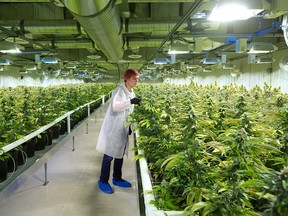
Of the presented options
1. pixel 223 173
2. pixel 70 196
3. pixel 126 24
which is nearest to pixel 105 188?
pixel 70 196

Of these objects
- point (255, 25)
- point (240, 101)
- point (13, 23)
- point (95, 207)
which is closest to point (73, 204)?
point (95, 207)

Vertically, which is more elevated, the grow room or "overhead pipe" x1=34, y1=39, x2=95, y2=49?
"overhead pipe" x1=34, y1=39, x2=95, y2=49

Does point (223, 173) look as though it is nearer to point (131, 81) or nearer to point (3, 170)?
point (131, 81)

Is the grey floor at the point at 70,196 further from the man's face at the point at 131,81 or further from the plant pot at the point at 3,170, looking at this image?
the man's face at the point at 131,81

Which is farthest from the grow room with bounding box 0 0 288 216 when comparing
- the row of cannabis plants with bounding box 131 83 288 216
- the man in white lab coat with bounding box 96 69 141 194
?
the man in white lab coat with bounding box 96 69 141 194

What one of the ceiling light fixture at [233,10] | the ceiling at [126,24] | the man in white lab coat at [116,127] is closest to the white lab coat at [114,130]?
the man in white lab coat at [116,127]

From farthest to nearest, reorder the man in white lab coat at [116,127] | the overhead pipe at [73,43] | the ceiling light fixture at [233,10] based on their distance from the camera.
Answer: the overhead pipe at [73,43], the man in white lab coat at [116,127], the ceiling light fixture at [233,10]

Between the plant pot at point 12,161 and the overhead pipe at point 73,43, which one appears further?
the overhead pipe at point 73,43

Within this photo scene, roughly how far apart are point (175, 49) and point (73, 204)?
318cm

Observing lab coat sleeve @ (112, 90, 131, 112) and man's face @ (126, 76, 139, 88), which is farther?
man's face @ (126, 76, 139, 88)

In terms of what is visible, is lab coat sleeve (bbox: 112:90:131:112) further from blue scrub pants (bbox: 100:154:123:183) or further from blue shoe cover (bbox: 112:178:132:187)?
blue shoe cover (bbox: 112:178:132:187)

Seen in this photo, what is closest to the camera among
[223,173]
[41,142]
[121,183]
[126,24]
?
[223,173]

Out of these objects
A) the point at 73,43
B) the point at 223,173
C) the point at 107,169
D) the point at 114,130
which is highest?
the point at 73,43

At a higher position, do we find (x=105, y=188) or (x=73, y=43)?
(x=73, y=43)
